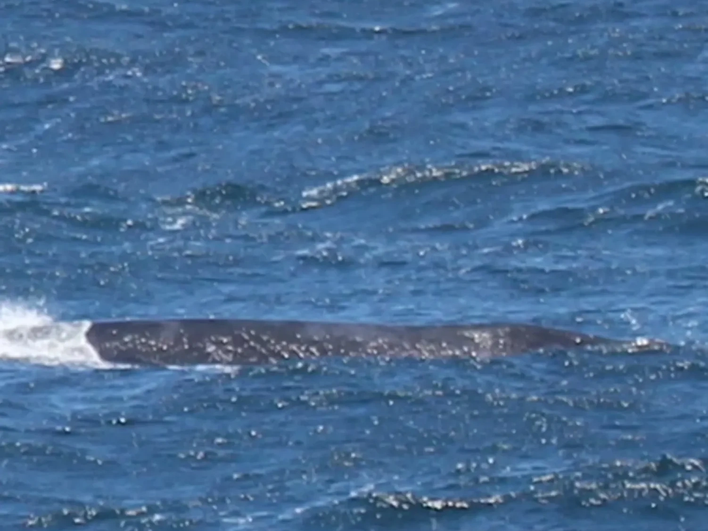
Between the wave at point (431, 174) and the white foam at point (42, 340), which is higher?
the white foam at point (42, 340)

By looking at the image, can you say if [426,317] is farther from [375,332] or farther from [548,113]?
[548,113]

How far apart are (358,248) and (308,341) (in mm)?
6754

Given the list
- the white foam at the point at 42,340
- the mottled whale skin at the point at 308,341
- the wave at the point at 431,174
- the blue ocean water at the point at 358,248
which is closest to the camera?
the blue ocean water at the point at 358,248

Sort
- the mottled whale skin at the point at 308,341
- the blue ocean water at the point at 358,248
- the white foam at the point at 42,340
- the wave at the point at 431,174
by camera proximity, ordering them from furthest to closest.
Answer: the wave at the point at 431,174, the white foam at the point at 42,340, the mottled whale skin at the point at 308,341, the blue ocean water at the point at 358,248

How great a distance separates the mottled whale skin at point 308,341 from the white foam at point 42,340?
0.98 ft

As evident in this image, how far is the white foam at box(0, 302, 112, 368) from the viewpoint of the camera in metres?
37.0

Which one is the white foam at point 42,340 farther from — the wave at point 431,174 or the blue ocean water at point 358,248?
the wave at point 431,174

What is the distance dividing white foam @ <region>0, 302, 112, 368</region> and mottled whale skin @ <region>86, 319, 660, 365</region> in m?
0.30

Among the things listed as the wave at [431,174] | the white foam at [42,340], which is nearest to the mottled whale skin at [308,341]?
the white foam at [42,340]

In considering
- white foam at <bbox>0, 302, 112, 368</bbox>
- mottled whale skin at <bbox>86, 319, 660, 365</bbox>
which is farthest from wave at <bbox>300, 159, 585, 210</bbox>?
mottled whale skin at <bbox>86, 319, 660, 365</bbox>

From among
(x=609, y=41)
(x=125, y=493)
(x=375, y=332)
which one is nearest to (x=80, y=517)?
(x=125, y=493)

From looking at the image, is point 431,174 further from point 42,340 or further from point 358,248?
point 42,340

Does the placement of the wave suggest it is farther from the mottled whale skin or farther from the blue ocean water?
the mottled whale skin

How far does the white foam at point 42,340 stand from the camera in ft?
121
